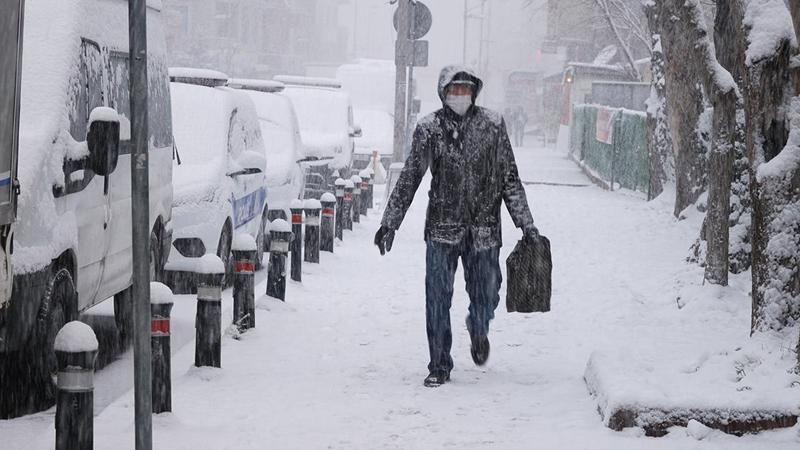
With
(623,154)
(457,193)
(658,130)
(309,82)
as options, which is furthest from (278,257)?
(623,154)

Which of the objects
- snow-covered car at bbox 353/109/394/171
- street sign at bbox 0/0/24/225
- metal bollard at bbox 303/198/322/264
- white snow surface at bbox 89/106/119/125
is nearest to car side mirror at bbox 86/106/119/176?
white snow surface at bbox 89/106/119/125

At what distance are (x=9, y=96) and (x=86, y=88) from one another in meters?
2.15

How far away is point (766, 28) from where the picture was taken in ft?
27.0

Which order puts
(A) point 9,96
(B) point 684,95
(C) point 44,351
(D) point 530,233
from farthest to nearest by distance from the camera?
(B) point 684,95 → (D) point 530,233 → (C) point 44,351 → (A) point 9,96

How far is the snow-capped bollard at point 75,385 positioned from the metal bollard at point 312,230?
8346mm

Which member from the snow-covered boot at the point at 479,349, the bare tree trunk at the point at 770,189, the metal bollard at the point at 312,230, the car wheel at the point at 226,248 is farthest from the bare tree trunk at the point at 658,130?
the snow-covered boot at the point at 479,349

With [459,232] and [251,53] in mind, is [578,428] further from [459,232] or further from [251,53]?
[251,53]

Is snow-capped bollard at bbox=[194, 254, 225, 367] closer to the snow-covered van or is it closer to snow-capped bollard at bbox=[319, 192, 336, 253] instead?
the snow-covered van

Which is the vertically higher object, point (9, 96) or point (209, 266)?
point (9, 96)

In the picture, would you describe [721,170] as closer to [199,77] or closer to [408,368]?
[408,368]

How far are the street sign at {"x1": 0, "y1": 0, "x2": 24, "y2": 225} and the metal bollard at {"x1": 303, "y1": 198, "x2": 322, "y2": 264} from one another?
8183mm

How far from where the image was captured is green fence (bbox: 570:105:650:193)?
26375mm

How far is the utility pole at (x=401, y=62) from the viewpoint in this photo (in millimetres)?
25391

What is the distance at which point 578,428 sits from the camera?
7.17 m
